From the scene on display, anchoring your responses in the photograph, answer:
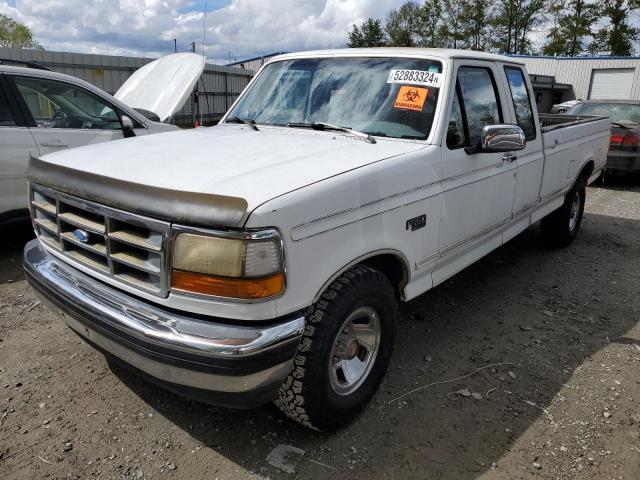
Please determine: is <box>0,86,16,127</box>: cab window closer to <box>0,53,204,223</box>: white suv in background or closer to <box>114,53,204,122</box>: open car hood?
<box>0,53,204,223</box>: white suv in background

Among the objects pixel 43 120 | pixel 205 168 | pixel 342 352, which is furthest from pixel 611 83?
pixel 205 168

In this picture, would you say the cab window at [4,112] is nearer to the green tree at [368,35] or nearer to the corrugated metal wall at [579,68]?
the corrugated metal wall at [579,68]

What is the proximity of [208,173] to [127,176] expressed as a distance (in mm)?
385

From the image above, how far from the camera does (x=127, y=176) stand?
240 centimetres

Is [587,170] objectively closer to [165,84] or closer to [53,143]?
[53,143]

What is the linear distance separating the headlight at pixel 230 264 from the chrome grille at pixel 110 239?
10cm

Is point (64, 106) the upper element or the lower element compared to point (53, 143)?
upper

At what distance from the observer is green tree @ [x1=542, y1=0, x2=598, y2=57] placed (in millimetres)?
39500

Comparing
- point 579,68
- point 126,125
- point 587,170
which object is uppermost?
point 579,68

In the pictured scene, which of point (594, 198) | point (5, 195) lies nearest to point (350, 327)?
point (5, 195)

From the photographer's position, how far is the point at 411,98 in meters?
3.24

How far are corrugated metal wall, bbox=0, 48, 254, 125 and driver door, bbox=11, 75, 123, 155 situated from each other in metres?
9.05

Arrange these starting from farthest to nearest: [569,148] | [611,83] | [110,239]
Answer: [611,83], [569,148], [110,239]

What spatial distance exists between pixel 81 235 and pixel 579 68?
3540 centimetres
